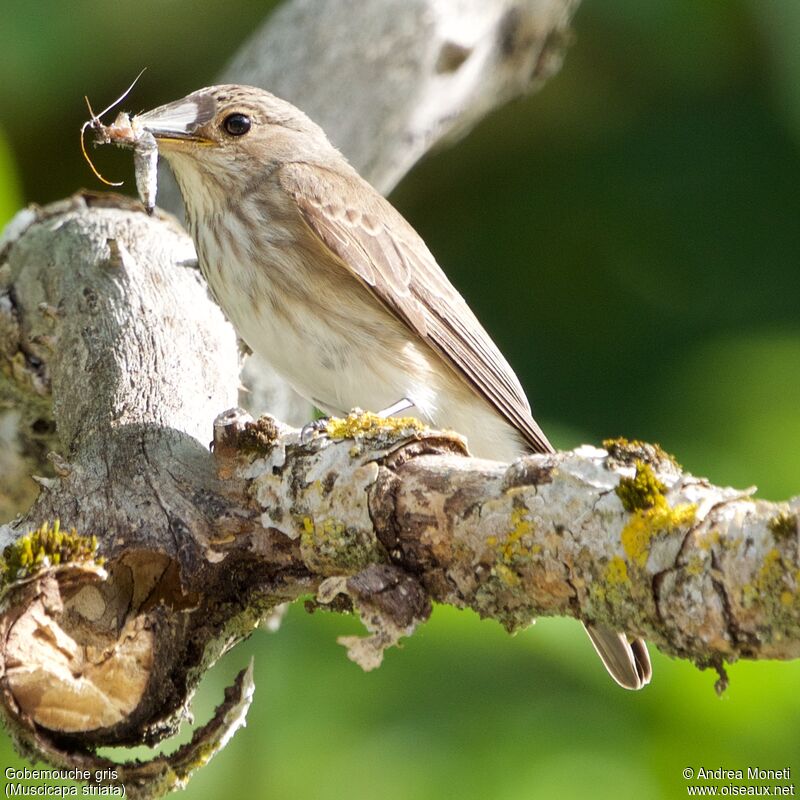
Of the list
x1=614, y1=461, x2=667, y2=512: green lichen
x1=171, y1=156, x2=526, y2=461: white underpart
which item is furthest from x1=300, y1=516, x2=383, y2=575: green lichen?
x1=171, y1=156, x2=526, y2=461: white underpart

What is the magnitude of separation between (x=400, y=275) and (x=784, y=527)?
6.18 ft

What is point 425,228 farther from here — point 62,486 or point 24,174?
point 62,486

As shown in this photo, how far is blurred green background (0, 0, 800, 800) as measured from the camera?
3295 mm

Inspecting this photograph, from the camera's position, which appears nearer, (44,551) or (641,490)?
(641,490)

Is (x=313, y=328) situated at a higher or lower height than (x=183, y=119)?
lower

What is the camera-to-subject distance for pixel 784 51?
13.8 ft

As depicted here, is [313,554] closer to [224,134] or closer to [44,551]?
[44,551]

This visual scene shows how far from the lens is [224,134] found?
3617 mm

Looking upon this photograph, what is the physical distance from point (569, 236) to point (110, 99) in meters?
1.86

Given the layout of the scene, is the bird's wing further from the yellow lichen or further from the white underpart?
the yellow lichen

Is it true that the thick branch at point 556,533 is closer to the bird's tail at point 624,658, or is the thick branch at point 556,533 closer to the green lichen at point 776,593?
the green lichen at point 776,593

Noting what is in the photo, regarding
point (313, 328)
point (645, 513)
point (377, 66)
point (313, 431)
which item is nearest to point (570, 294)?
point (377, 66)

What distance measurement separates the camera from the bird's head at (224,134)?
3.51m

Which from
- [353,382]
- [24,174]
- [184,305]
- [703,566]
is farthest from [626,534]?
[24,174]
